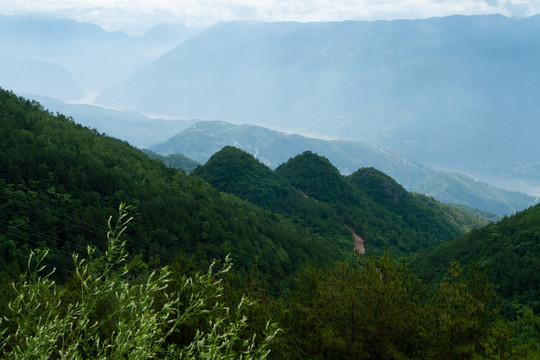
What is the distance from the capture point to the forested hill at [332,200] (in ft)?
271

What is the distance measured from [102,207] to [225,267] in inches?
1349

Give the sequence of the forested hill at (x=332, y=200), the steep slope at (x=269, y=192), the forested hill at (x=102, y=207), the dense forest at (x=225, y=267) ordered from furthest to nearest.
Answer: the forested hill at (x=332, y=200), the steep slope at (x=269, y=192), the forested hill at (x=102, y=207), the dense forest at (x=225, y=267)

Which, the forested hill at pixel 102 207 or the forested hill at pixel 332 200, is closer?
the forested hill at pixel 102 207

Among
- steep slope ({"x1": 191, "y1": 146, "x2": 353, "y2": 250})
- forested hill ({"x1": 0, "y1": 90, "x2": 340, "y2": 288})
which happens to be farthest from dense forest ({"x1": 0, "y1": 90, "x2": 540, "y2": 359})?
steep slope ({"x1": 191, "y1": 146, "x2": 353, "y2": 250})

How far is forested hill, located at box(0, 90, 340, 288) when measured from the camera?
33.0m

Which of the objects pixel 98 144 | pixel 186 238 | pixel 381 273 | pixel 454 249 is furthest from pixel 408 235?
pixel 381 273

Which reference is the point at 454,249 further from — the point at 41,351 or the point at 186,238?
the point at 41,351

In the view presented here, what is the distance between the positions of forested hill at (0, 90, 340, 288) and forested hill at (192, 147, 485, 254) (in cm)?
2273

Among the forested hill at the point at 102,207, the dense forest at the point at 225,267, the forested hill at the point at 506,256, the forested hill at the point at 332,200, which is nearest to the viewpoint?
the dense forest at the point at 225,267

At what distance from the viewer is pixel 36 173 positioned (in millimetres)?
38906

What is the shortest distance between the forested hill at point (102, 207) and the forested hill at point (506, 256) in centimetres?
1556

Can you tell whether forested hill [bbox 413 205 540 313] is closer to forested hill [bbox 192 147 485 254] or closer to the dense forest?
the dense forest

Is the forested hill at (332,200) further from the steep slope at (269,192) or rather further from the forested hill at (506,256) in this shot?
the forested hill at (506,256)

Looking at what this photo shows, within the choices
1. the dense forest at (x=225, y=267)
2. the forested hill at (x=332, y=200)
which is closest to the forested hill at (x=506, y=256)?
the dense forest at (x=225, y=267)
